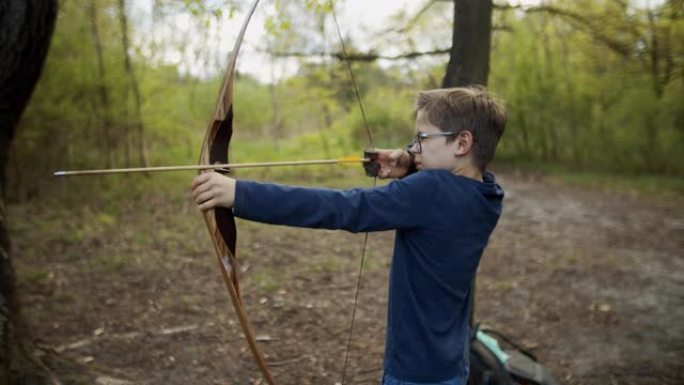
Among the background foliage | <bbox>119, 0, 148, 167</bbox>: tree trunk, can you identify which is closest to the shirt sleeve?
the background foliage

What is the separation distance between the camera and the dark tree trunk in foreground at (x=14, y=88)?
2.12m

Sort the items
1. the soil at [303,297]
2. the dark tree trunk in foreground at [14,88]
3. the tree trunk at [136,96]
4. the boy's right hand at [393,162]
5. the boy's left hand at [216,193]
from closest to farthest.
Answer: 1. the boy's left hand at [216,193]
2. the boy's right hand at [393,162]
3. the dark tree trunk in foreground at [14,88]
4. the soil at [303,297]
5. the tree trunk at [136,96]

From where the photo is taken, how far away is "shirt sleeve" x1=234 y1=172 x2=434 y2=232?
1.29 m

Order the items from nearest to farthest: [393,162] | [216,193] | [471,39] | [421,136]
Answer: [216,193] < [421,136] < [393,162] < [471,39]

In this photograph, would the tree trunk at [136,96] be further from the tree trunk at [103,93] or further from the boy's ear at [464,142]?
the boy's ear at [464,142]

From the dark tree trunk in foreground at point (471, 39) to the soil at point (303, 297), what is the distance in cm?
171

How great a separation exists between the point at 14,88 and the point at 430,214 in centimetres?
193

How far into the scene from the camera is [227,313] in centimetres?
379

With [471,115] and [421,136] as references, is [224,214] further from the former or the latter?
[471,115]

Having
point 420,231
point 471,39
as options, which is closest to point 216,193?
point 420,231

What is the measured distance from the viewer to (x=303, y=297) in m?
4.15

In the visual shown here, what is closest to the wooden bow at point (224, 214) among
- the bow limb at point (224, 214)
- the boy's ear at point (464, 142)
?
the bow limb at point (224, 214)

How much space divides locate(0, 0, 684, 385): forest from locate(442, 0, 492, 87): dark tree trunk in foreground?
18mm

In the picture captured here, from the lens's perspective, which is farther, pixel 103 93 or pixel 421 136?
pixel 103 93
